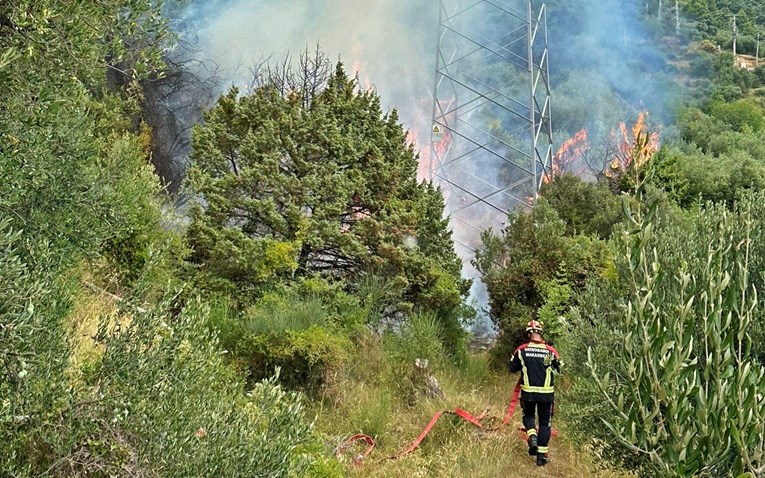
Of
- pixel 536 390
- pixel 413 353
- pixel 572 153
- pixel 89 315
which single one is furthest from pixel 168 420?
pixel 572 153

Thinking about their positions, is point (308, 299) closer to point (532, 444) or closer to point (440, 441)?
point (440, 441)

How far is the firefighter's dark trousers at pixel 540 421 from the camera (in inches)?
257

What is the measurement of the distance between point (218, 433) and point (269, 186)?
6.93 meters

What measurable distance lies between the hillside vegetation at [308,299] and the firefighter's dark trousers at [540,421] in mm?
234

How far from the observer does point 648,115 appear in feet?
99.8

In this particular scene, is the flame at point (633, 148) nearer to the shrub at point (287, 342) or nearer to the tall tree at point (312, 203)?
the tall tree at point (312, 203)

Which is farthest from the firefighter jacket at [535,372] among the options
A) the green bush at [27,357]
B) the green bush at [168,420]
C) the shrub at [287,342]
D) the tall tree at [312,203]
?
the green bush at [27,357]

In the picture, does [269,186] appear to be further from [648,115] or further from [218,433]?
[648,115]

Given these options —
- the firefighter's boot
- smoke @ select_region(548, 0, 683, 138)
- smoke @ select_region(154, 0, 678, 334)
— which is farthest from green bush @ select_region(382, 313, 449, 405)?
smoke @ select_region(548, 0, 683, 138)

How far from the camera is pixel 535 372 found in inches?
264

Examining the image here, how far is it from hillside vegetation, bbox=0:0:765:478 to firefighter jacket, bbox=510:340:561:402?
0.27 meters

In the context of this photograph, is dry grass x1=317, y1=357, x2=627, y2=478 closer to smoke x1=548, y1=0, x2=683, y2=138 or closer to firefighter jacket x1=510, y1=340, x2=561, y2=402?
firefighter jacket x1=510, y1=340, x2=561, y2=402

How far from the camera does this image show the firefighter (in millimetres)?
Result: 6543

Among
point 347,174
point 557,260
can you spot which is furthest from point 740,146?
point 347,174
